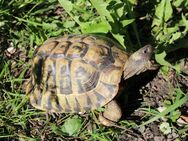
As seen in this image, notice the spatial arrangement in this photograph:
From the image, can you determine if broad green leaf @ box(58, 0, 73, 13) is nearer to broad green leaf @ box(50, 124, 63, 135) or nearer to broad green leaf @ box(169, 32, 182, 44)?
broad green leaf @ box(169, 32, 182, 44)

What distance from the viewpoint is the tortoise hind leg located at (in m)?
3.57

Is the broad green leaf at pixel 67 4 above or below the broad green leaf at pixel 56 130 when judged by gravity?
above

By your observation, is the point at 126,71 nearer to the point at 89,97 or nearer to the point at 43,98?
the point at 89,97

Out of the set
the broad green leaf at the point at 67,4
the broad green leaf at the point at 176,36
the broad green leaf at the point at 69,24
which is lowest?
the broad green leaf at the point at 176,36

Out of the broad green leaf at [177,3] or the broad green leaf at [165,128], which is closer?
the broad green leaf at [165,128]

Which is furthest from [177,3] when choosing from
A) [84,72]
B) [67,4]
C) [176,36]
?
[84,72]

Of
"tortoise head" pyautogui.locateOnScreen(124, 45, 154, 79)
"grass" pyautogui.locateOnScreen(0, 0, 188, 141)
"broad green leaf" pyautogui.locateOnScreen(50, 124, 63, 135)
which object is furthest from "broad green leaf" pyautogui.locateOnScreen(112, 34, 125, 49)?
"broad green leaf" pyautogui.locateOnScreen(50, 124, 63, 135)

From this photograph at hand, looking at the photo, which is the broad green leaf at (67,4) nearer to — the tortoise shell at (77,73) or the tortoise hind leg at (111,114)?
the tortoise shell at (77,73)

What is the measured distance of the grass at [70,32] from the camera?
3662 mm

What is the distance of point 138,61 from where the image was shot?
349cm

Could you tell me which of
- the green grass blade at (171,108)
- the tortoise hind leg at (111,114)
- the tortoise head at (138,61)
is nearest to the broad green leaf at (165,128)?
the green grass blade at (171,108)

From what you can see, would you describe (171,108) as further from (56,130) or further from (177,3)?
(177,3)

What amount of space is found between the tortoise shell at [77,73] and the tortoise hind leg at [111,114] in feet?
0.35

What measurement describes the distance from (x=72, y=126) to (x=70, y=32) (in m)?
0.91
